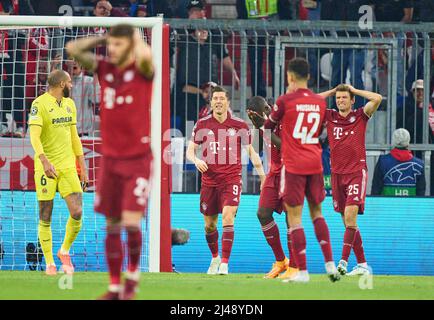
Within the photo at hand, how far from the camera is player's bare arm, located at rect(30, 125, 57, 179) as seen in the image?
1309 centimetres

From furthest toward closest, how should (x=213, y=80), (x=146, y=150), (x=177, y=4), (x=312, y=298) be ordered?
(x=177, y=4), (x=213, y=80), (x=312, y=298), (x=146, y=150)

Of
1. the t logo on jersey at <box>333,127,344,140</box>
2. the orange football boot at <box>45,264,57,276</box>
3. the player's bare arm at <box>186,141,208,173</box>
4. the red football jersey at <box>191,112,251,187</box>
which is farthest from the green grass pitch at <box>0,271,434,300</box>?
the t logo on jersey at <box>333,127,344,140</box>

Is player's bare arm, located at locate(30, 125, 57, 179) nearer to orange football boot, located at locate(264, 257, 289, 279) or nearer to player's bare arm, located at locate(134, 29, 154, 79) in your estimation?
orange football boot, located at locate(264, 257, 289, 279)

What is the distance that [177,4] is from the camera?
61.2ft

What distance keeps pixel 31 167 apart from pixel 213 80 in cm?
282

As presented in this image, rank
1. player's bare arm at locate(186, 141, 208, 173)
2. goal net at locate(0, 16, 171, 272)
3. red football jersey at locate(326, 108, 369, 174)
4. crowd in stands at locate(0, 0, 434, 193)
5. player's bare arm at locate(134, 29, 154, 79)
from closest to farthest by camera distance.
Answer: player's bare arm at locate(134, 29, 154, 79) < red football jersey at locate(326, 108, 369, 174) < player's bare arm at locate(186, 141, 208, 173) < goal net at locate(0, 16, 171, 272) < crowd in stands at locate(0, 0, 434, 193)

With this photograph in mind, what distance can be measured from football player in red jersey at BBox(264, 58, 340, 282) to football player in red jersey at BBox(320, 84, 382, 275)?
8.18ft

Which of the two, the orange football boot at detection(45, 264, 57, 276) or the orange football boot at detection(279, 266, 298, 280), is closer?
the orange football boot at detection(279, 266, 298, 280)

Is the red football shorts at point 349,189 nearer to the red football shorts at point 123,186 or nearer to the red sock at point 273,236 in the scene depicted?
the red sock at point 273,236

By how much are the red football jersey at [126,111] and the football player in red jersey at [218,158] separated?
16.1 feet

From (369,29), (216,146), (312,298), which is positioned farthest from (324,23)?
(312,298)

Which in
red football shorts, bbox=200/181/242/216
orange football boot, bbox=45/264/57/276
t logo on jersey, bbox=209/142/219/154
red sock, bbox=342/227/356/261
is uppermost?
t logo on jersey, bbox=209/142/219/154

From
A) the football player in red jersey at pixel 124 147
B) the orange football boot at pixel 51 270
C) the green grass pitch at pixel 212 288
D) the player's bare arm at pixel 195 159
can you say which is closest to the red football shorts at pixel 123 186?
the football player in red jersey at pixel 124 147

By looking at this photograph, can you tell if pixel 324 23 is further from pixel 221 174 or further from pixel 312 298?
pixel 312 298
